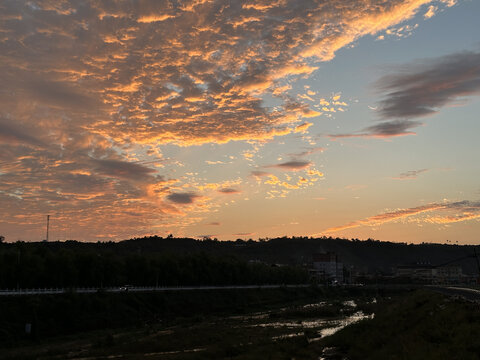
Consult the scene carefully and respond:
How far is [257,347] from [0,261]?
55.1 metres

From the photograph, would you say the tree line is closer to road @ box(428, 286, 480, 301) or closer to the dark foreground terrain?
the dark foreground terrain

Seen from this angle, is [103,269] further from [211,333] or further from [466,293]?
[466,293]

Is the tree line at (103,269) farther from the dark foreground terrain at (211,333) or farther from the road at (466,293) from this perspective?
the road at (466,293)

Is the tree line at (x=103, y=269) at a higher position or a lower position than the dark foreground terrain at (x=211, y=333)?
higher

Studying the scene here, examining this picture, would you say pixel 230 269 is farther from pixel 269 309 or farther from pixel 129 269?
pixel 129 269

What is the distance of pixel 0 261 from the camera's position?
8338 cm

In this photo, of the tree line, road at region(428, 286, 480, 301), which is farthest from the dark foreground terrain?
the tree line

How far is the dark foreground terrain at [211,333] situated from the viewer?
36906mm

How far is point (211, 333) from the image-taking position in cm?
6881

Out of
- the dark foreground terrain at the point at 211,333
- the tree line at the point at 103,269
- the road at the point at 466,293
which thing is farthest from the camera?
the tree line at the point at 103,269

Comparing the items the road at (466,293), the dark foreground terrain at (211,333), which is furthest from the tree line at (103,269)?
the road at (466,293)

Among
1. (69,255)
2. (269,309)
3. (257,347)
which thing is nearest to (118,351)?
(257,347)

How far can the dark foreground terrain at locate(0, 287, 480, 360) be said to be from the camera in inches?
1453

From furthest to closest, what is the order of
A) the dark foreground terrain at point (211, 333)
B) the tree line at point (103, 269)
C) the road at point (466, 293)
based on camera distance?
the tree line at point (103, 269) → the road at point (466, 293) → the dark foreground terrain at point (211, 333)
